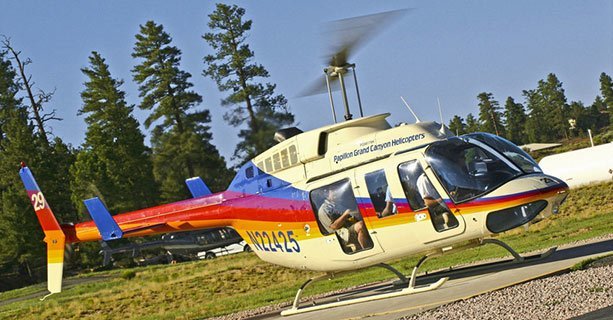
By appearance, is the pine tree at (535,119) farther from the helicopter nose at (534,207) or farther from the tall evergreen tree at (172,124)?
the helicopter nose at (534,207)

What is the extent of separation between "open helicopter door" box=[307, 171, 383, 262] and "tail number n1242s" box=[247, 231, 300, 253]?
1061 mm

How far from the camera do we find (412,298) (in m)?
15.5

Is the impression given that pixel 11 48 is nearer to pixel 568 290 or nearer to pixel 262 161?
pixel 262 161

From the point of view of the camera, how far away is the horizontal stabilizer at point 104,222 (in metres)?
20.7

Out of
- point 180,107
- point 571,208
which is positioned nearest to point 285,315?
point 571,208

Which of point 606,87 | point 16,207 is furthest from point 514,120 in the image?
point 16,207

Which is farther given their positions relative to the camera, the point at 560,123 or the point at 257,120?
the point at 560,123

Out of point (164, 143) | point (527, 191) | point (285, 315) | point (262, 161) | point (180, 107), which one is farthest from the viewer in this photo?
point (180, 107)

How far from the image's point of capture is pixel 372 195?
15.5 meters

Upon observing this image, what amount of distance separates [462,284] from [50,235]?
12.0m

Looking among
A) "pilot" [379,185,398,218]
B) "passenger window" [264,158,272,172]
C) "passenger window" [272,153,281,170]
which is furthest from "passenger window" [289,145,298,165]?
"pilot" [379,185,398,218]

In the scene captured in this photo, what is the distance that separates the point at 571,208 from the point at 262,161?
26060 mm

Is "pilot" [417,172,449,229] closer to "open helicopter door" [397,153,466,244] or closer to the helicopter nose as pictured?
"open helicopter door" [397,153,466,244]

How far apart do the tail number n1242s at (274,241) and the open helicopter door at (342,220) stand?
106 cm
